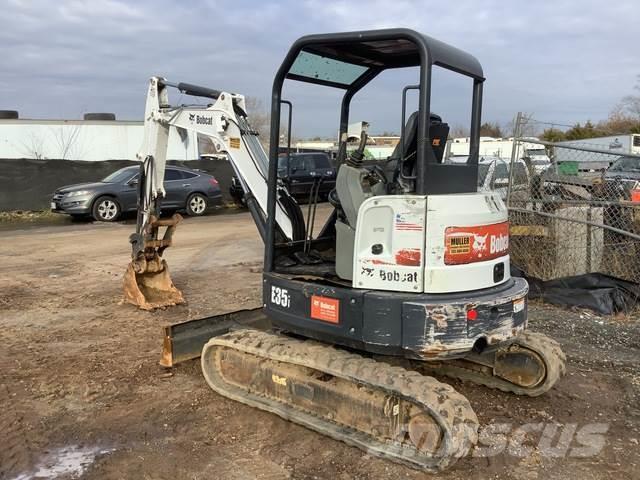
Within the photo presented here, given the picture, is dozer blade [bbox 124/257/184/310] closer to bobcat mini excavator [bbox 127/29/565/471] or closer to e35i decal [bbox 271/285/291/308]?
bobcat mini excavator [bbox 127/29/565/471]

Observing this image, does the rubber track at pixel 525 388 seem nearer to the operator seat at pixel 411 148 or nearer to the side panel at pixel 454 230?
the side panel at pixel 454 230

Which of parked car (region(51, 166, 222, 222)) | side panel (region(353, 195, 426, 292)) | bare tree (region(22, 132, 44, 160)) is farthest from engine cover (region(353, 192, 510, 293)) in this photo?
bare tree (region(22, 132, 44, 160))

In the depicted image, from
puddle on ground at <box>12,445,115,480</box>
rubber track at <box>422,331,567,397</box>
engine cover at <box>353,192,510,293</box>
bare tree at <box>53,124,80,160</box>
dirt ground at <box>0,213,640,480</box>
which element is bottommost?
puddle on ground at <box>12,445,115,480</box>

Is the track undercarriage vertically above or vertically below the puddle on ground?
above

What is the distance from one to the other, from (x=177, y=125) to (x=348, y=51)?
2.51 m

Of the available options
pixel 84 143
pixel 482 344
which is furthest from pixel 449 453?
pixel 84 143

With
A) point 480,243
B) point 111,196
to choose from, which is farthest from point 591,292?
point 111,196

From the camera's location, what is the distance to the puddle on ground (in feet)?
12.6

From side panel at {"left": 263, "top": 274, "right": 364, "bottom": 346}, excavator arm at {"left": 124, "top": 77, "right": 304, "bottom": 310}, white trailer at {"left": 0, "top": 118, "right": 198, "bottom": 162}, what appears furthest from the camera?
white trailer at {"left": 0, "top": 118, "right": 198, "bottom": 162}

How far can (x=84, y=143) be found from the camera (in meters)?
29.9

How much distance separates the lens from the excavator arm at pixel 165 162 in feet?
18.9

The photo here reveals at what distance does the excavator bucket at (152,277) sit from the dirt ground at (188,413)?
19 cm

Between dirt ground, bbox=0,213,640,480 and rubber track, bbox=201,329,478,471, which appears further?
dirt ground, bbox=0,213,640,480

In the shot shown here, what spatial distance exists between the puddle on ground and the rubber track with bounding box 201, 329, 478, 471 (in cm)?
114
